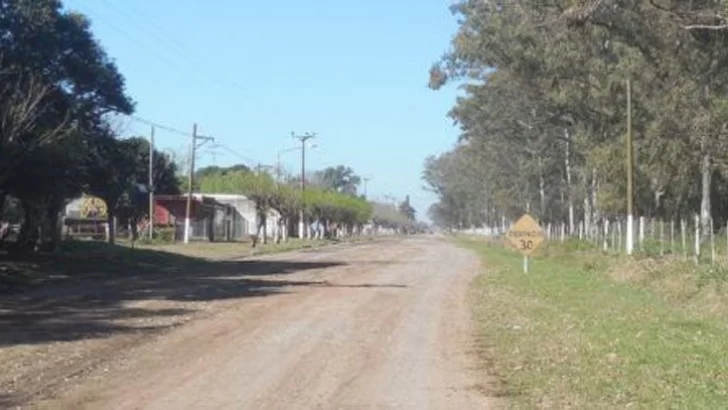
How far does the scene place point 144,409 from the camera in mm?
10703

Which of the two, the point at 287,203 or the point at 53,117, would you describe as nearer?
the point at 53,117

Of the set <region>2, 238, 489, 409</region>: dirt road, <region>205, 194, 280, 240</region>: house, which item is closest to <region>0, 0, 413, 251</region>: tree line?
<region>2, 238, 489, 409</region>: dirt road

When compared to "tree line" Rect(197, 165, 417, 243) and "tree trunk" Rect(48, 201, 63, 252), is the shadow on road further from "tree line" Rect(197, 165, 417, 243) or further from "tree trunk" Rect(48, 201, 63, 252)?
"tree line" Rect(197, 165, 417, 243)

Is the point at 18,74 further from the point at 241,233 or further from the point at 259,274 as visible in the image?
the point at 241,233

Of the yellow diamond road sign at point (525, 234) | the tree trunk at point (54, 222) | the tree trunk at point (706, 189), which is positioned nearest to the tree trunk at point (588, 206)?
the tree trunk at point (706, 189)

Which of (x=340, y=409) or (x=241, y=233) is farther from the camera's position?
(x=241, y=233)

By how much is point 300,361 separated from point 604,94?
30.2 meters

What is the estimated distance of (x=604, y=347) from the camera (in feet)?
51.1

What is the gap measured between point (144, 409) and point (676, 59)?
26.0 metres


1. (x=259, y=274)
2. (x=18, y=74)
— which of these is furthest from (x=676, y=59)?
(x=18, y=74)

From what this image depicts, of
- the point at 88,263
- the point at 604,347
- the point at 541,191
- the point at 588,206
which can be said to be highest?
the point at 541,191

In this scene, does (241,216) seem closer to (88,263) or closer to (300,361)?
(88,263)

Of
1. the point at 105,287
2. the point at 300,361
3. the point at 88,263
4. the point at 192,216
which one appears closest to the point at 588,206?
the point at 88,263

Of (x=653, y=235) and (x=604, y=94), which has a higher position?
(x=604, y=94)
